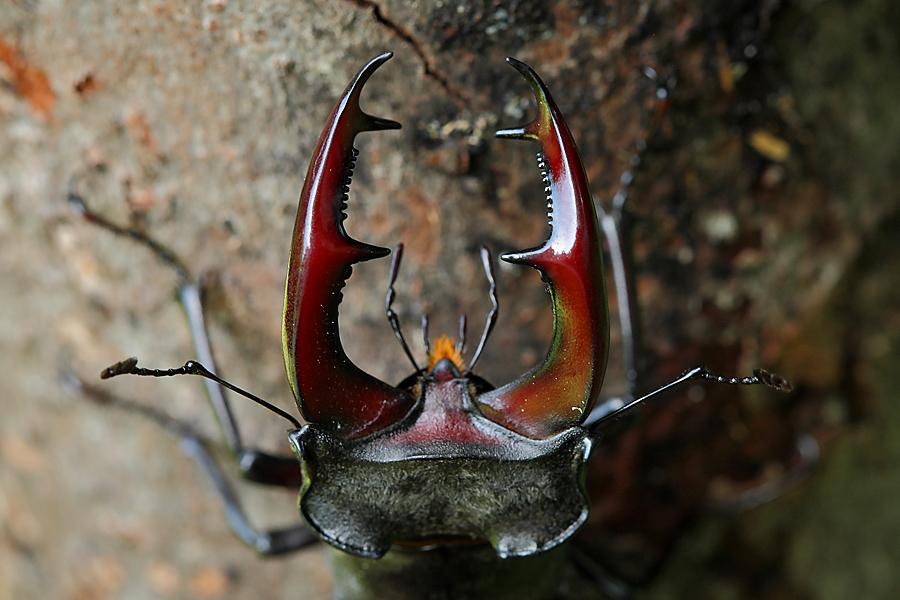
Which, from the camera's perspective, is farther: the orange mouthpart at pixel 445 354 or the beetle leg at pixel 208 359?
the beetle leg at pixel 208 359

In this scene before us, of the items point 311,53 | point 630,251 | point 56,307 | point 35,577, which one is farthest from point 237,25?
point 35,577

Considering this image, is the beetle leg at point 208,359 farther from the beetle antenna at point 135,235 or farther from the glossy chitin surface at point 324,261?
the glossy chitin surface at point 324,261

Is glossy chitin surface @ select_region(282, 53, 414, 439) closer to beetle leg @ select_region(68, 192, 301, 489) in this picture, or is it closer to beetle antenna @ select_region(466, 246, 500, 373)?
beetle antenna @ select_region(466, 246, 500, 373)

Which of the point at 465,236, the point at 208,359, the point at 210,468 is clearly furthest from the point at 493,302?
the point at 210,468

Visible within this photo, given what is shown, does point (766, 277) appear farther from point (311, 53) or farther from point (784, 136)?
point (311, 53)

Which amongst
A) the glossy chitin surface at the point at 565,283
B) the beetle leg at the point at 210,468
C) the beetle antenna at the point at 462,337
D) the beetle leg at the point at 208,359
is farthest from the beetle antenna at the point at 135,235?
the glossy chitin surface at the point at 565,283

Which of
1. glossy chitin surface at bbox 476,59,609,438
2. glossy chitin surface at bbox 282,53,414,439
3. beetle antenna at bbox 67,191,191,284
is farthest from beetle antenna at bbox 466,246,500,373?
beetle antenna at bbox 67,191,191,284
